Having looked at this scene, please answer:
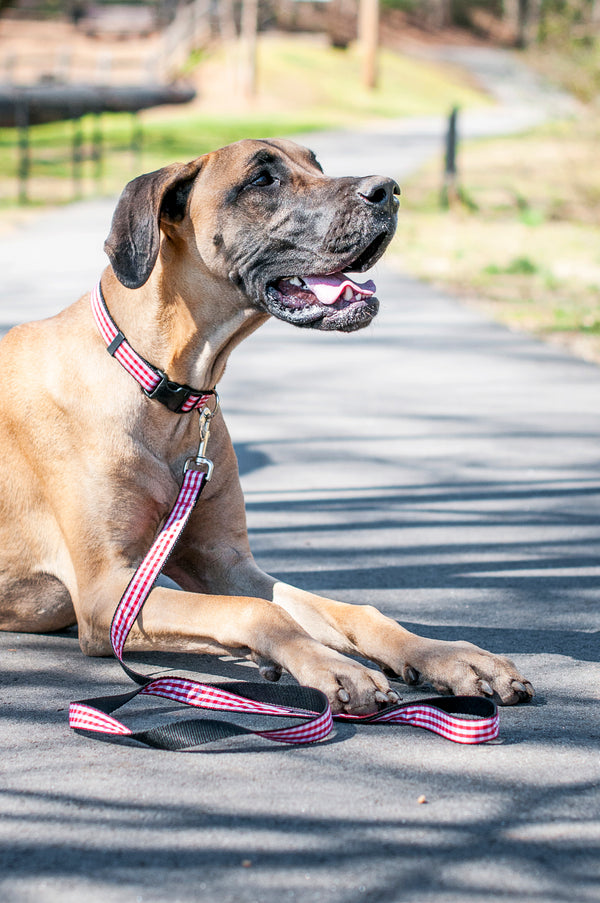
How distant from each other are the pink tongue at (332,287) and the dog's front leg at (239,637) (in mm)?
1092

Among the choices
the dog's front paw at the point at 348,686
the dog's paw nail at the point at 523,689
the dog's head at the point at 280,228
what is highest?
the dog's head at the point at 280,228

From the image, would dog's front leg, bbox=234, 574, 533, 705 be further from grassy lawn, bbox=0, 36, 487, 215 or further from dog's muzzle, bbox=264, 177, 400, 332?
grassy lawn, bbox=0, 36, 487, 215

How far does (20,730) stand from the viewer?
129 inches

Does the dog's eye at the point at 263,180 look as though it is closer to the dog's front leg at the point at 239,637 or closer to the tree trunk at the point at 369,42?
the dog's front leg at the point at 239,637

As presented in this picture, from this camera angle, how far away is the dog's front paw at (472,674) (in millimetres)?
3369

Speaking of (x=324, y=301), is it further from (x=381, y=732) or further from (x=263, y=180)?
(x=381, y=732)

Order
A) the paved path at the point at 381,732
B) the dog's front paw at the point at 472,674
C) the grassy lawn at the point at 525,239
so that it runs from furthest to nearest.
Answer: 1. the grassy lawn at the point at 525,239
2. the dog's front paw at the point at 472,674
3. the paved path at the point at 381,732

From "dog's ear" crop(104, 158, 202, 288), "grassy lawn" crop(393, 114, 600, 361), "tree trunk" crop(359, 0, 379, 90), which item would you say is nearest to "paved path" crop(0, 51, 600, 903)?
"dog's ear" crop(104, 158, 202, 288)

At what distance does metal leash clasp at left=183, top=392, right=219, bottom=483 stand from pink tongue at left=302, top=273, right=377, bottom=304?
511mm

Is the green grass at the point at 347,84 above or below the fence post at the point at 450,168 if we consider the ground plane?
below

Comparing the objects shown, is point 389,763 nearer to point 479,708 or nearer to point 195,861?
point 479,708

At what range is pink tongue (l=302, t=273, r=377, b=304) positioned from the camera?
398cm

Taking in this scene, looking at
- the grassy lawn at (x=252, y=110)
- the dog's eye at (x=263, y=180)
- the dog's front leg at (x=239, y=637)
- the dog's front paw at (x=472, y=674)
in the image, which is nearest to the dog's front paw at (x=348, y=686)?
the dog's front leg at (x=239, y=637)

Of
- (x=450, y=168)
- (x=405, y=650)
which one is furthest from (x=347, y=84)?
(x=405, y=650)
